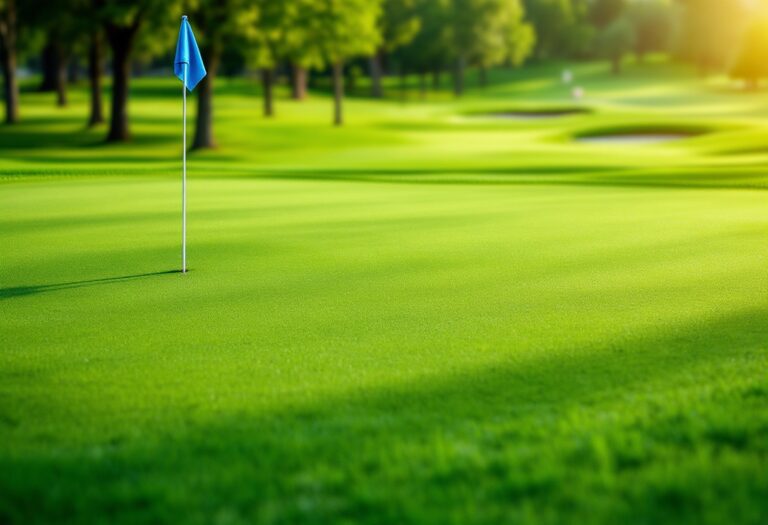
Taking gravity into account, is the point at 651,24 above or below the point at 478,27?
above

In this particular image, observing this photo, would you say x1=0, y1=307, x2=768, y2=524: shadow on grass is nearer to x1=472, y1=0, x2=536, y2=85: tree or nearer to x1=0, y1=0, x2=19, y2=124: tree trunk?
x1=0, y1=0, x2=19, y2=124: tree trunk

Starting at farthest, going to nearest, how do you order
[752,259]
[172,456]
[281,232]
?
[281,232] < [752,259] < [172,456]

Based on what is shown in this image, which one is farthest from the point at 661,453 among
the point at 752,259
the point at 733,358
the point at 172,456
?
the point at 752,259

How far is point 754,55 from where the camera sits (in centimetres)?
8144

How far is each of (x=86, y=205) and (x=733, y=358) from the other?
11436 mm

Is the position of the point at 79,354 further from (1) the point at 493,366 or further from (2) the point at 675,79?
(2) the point at 675,79

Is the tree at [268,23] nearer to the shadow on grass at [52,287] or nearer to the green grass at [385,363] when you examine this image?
the green grass at [385,363]

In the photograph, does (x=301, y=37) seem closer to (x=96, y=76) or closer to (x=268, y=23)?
(x=268, y=23)

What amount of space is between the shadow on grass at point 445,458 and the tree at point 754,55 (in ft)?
276

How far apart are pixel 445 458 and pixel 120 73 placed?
34.9 meters

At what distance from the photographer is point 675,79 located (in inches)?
3917

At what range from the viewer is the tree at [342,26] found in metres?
35.3

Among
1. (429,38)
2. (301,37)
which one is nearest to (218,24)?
(301,37)

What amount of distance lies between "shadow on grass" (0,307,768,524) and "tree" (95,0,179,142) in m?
28.8
